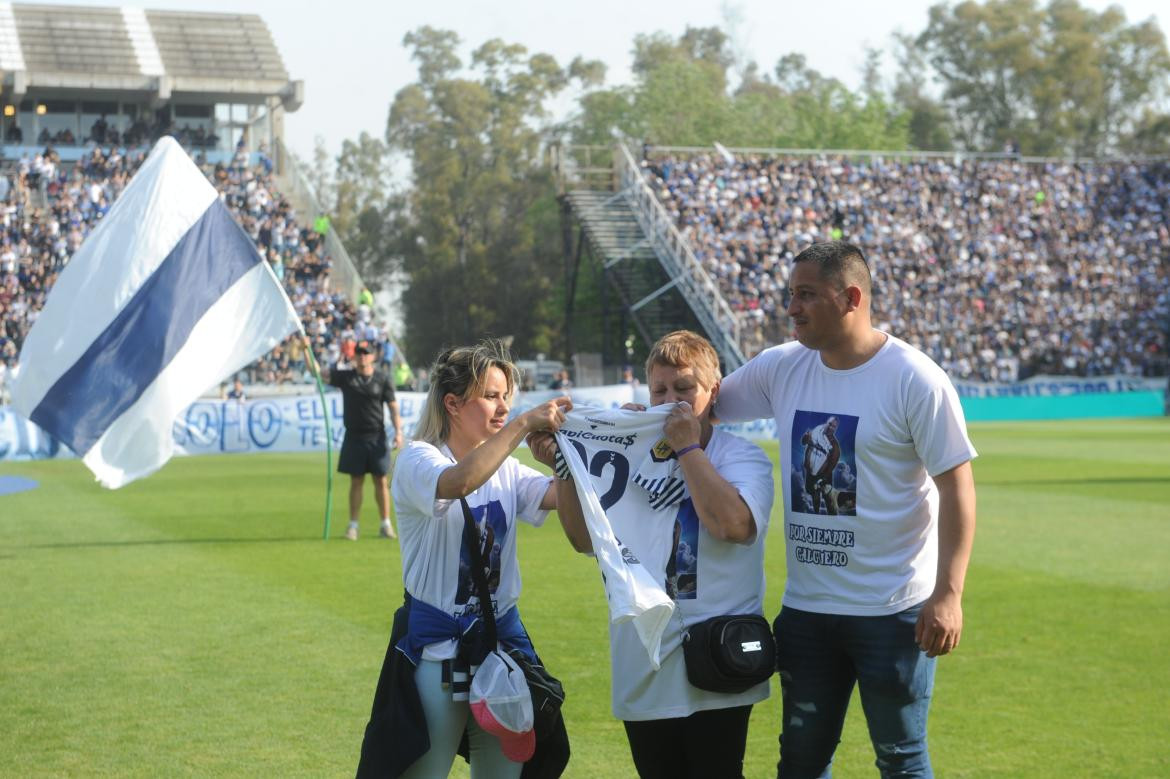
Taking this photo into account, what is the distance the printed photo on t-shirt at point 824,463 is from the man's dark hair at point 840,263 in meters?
0.43

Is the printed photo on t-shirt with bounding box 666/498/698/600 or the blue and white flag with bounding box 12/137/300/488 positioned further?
the blue and white flag with bounding box 12/137/300/488

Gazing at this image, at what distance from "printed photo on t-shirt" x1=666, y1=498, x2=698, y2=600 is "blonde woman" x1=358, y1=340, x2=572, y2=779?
0.50 m

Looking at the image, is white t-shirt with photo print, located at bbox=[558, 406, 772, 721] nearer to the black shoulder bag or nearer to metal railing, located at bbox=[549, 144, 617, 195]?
the black shoulder bag

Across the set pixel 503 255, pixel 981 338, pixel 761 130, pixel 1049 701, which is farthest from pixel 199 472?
pixel 761 130

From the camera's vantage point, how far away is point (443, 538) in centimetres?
432

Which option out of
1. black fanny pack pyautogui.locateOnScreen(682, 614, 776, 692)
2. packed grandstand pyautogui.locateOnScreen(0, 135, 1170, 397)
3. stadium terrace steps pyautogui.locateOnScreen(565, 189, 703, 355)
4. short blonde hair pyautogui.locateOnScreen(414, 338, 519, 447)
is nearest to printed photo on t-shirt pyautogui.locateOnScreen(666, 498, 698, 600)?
black fanny pack pyautogui.locateOnScreen(682, 614, 776, 692)

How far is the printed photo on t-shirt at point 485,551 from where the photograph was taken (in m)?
4.31

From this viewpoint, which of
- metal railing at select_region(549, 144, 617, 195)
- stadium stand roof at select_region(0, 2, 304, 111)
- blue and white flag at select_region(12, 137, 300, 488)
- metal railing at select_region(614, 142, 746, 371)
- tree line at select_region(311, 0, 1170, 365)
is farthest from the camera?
tree line at select_region(311, 0, 1170, 365)

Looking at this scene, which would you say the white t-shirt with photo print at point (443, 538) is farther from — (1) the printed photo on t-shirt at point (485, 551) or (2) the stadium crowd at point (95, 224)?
(2) the stadium crowd at point (95, 224)

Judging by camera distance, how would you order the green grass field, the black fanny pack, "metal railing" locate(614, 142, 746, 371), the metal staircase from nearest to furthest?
1. the black fanny pack
2. the green grass field
3. "metal railing" locate(614, 142, 746, 371)
4. the metal staircase

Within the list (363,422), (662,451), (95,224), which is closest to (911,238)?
(95,224)

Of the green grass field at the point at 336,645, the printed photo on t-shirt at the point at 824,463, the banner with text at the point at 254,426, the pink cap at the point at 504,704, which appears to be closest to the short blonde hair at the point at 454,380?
the pink cap at the point at 504,704

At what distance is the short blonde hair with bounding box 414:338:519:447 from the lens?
14.4ft

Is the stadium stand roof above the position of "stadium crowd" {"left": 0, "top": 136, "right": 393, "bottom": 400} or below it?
above
